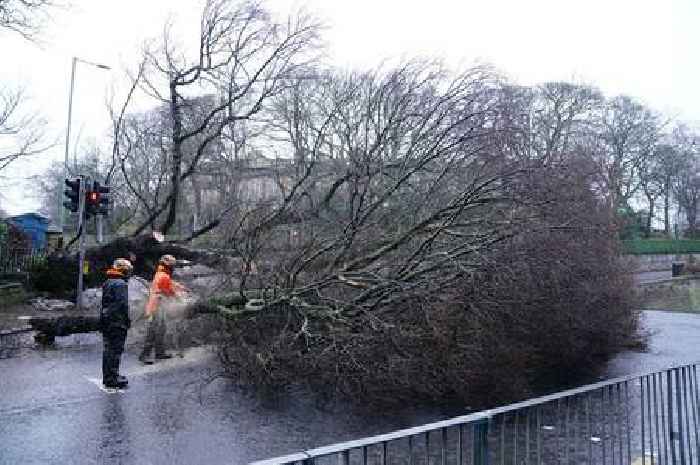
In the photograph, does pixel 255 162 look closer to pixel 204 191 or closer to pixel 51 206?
pixel 204 191

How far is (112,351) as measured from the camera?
8.25 meters

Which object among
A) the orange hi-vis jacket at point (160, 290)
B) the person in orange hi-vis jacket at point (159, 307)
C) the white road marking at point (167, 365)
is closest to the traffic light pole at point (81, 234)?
the white road marking at point (167, 365)

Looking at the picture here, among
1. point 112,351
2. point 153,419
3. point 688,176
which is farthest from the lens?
point 688,176

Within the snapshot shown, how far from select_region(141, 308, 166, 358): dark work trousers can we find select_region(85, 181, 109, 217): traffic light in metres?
5.79

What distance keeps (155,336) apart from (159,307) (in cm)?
51

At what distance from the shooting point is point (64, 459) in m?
5.93

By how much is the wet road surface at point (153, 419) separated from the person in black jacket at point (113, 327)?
0.74 feet

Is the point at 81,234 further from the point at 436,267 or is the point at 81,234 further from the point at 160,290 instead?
the point at 436,267

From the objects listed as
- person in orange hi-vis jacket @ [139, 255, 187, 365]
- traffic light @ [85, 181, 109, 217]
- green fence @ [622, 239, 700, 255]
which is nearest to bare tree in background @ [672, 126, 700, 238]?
green fence @ [622, 239, 700, 255]

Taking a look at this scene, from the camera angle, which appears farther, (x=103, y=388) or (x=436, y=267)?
(x=103, y=388)

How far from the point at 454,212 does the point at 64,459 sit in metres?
5.46

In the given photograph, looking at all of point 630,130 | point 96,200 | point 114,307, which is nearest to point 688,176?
point 630,130

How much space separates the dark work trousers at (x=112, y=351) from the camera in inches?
324

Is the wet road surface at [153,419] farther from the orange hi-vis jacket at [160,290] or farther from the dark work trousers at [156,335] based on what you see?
the orange hi-vis jacket at [160,290]
